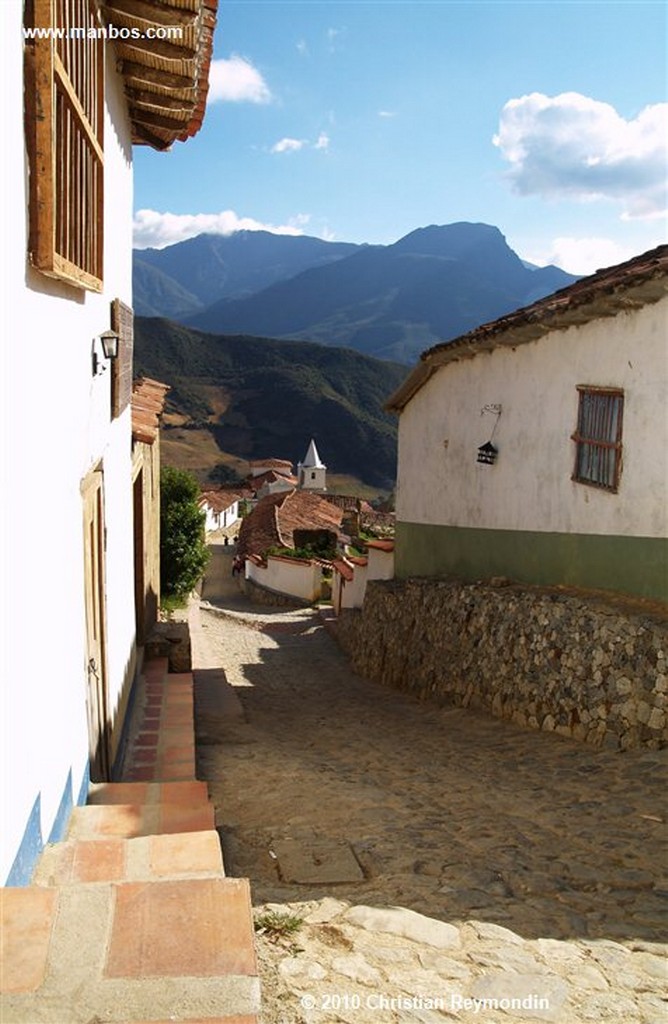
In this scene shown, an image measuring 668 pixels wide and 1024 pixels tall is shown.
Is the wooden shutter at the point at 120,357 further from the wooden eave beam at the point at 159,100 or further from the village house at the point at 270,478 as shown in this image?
the village house at the point at 270,478

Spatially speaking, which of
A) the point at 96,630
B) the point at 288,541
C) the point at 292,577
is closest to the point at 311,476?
the point at 288,541

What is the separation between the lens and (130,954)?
217 centimetres

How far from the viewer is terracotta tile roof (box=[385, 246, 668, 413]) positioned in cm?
729

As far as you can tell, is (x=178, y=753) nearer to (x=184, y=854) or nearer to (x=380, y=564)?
(x=184, y=854)

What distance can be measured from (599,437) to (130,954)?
7.26 meters

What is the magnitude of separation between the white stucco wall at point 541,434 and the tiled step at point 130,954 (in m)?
6.18

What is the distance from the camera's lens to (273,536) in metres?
34.2

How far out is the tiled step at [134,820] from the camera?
371cm

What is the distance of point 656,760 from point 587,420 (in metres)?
3.75

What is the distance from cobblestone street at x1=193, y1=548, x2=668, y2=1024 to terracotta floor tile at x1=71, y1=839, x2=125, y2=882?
661 mm

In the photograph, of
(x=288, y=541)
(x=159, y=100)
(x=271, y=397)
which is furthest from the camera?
(x=271, y=397)

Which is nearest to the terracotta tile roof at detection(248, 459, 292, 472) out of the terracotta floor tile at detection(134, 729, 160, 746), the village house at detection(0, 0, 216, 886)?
the village house at detection(0, 0, 216, 886)

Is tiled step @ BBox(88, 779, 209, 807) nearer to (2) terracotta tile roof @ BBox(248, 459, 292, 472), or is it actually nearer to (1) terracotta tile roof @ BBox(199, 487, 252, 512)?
(1) terracotta tile roof @ BBox(199, 487, 252, 512)

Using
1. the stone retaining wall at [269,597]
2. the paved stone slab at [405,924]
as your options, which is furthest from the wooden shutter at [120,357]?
the stone retaining wall at [269,597]
